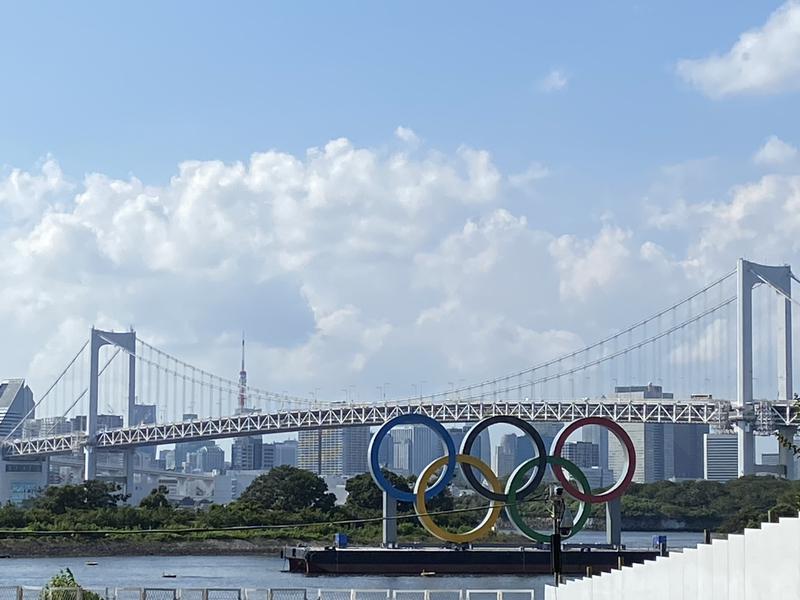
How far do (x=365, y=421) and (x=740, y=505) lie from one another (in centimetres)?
1964

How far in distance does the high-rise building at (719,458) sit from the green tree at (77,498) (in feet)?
145

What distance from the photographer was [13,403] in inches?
5251

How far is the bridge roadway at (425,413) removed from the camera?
220 feet

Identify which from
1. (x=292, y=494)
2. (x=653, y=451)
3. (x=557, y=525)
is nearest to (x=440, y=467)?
(x=557, y=525)

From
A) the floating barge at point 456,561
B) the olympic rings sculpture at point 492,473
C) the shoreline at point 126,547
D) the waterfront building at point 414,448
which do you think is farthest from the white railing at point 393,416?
the waterfront building at point 414,448

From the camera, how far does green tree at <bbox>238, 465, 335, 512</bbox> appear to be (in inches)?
2950

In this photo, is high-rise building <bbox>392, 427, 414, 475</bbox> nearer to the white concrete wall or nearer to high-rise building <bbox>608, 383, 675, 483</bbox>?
high-rise building <bbox>608, 383, 675, 483</bbox>

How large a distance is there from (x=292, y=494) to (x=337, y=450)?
10352 cm

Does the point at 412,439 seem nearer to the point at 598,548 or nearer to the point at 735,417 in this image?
the point at 735,417

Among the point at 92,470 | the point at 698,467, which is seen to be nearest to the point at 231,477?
the point at 698,467

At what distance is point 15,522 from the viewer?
225 feet

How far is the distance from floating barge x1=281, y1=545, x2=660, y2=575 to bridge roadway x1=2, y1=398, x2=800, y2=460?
17165mm

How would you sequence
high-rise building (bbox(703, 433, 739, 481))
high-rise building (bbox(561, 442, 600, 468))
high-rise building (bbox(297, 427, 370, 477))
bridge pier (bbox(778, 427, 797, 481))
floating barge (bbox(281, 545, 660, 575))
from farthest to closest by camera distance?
high-rise building (bbox(297, 427, 370, 477)) < high-rise building (bbox(561, 442, 600, 468)) < high-rise building (bbox(703, 433, 739, 481)) < bridge pier (bbox(778, 427, 797, 481)) < floating barge (bbox(281, 545, 660, 575))

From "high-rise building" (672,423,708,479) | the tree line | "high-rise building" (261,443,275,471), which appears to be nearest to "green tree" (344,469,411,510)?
the tree line
